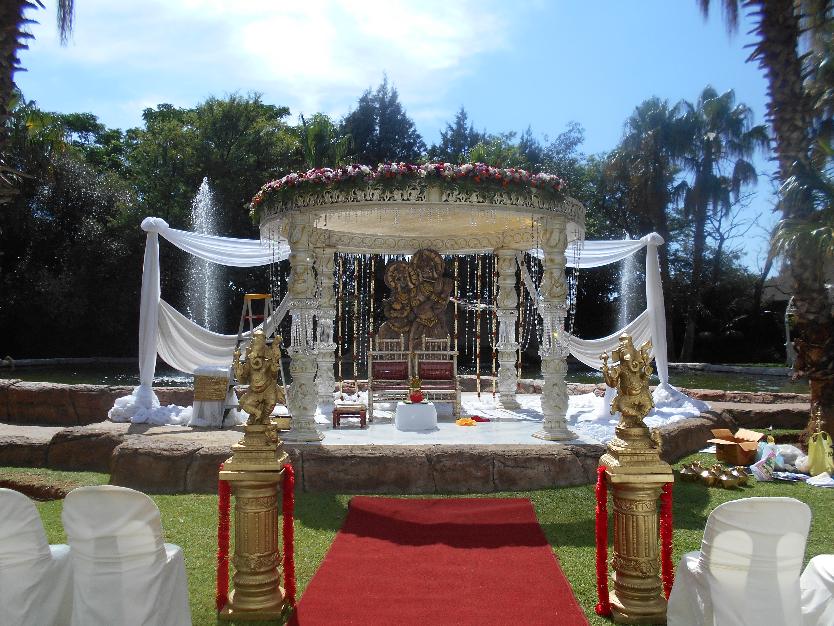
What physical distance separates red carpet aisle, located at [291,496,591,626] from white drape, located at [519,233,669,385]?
473 centimetres

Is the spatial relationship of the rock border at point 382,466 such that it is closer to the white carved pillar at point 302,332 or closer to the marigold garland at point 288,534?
the white carved pillar at point 302,332

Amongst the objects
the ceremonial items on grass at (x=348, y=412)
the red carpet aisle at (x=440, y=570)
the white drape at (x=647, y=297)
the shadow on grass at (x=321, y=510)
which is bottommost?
the red carpet aisle at (x=440, y=570)

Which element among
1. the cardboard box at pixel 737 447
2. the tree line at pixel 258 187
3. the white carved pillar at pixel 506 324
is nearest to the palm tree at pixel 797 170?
the cardboard box at pixel 737 447

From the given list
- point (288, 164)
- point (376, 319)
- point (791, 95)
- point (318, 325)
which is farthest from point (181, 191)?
point (791, 95)

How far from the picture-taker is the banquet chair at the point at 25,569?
124 inches

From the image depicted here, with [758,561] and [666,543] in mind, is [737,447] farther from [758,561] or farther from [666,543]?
[758,561]

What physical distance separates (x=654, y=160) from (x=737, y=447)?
21.9 m

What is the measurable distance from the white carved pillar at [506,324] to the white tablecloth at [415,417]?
2.75 metres

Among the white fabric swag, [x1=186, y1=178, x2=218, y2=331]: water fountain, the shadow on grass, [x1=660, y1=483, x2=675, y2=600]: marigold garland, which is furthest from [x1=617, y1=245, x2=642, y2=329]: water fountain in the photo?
[x1=660, y1=483, x2=675, y2=600]: marigold garland

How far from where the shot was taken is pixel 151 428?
336 inches

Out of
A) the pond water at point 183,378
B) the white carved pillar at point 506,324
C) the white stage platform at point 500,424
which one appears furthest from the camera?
the pond water at point 183,378

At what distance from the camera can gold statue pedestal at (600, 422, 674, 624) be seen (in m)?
3.94

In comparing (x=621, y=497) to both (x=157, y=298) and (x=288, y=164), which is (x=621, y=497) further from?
(x=288, y=164)

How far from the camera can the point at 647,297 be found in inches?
405
